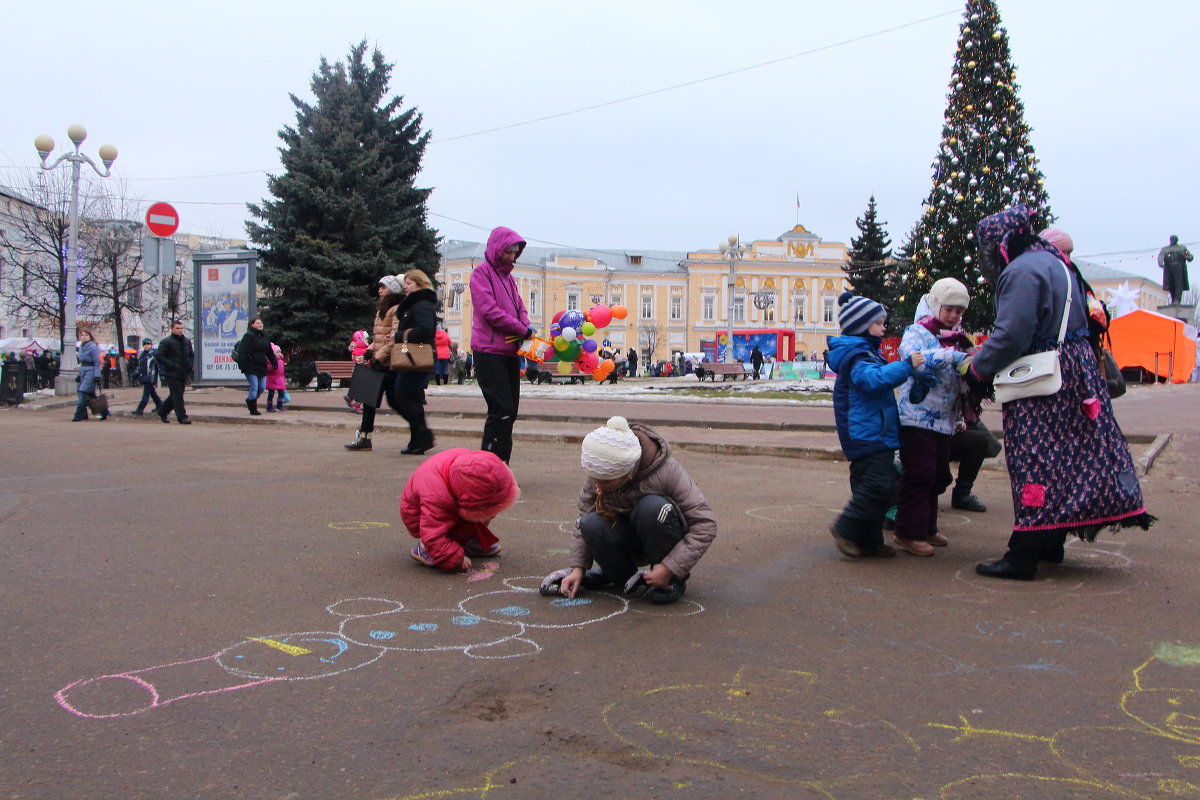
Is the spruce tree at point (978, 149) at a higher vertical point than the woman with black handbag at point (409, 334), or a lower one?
higher

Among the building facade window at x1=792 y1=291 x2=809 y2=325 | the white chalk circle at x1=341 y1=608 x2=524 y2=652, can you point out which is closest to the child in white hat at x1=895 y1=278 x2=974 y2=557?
the white chalk circle at x1=341 y1=608 x2=524 y2=652

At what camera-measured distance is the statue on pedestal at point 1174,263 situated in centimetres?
3028

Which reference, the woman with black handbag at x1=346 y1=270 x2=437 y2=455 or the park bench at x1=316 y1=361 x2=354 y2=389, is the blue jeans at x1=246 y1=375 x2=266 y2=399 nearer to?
the woman with black handbag at x1=346 y1=270 x2=437 y2=455

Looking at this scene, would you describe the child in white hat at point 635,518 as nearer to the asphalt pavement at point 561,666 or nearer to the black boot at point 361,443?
the asphalt pavement at point 561,666

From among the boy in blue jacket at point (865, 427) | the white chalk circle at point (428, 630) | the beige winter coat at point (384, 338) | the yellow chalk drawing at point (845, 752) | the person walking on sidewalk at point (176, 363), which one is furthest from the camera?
the person walking on sidewalk at point (176, 363)

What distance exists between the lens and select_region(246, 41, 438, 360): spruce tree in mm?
28953

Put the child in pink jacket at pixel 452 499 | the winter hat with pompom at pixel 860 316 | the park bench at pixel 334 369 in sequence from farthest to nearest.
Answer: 1. the park bench at pixel 334 369
2. the winter hat with pompom at pixel 860 316
3. the child in pink jacket at pixel 452 499

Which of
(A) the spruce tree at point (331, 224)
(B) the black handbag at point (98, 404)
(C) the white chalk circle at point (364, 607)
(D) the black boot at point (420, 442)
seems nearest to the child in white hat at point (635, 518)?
(C) the white chalk circle at point (364, 607)

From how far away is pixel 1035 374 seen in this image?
181 inches

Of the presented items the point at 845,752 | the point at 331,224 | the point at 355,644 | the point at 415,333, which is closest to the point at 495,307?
the point at 415,333

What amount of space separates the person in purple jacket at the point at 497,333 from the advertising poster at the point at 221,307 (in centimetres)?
1588

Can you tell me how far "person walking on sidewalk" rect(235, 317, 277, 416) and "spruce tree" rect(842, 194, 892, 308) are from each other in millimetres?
47092

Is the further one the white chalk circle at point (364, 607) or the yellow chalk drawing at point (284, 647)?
the white chalk circle at point (364, 607)

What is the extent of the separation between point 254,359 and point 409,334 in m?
8.14
